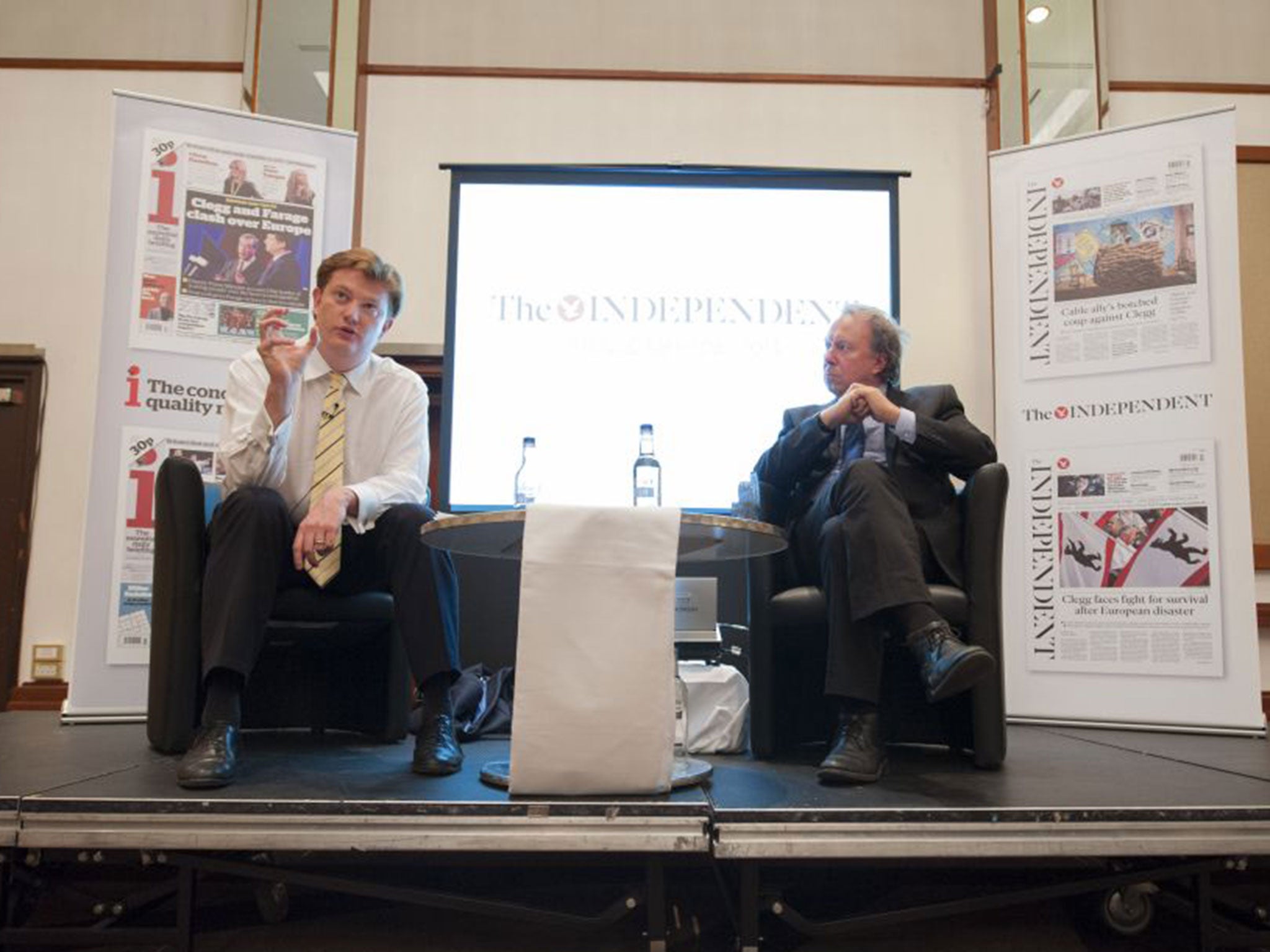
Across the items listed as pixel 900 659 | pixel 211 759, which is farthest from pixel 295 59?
pixel 900 659

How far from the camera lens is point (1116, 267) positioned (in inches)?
128

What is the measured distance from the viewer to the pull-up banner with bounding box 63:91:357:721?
301cm

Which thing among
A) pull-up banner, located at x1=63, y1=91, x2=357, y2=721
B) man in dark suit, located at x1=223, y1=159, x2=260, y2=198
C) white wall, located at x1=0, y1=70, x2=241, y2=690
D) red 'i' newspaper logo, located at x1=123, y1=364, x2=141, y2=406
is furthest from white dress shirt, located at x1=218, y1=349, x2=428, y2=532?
white wall, located at x1=0, y1=70, x2=241, y2=690

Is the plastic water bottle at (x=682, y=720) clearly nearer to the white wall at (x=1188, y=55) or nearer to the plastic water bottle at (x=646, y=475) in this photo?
the plastic water bottle at (x=646, y=475)

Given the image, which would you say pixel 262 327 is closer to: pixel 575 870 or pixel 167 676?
pixel 167 676

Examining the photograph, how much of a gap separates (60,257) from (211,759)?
285 cm

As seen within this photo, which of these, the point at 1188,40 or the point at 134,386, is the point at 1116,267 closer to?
the point at 1188,40

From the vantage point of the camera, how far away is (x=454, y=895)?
1743 millimetres

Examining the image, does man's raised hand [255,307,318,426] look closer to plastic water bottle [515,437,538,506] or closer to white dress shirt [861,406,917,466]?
plastic water bottle [515,437,538,506]

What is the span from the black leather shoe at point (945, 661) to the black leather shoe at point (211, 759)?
1223mm

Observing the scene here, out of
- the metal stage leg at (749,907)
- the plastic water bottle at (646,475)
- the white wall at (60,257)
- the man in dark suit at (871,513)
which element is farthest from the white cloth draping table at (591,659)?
the white wall at (60,257)

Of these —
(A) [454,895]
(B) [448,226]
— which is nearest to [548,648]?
(A) [454,895]

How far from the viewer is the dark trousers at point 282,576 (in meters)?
1.94

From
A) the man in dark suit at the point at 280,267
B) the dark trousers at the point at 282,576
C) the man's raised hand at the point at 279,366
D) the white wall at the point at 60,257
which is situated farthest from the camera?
the white wall at the point at 60,257
